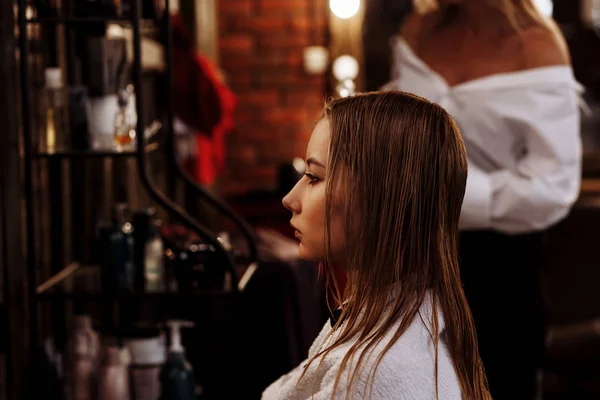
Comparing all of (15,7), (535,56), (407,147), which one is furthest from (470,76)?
(407,147)

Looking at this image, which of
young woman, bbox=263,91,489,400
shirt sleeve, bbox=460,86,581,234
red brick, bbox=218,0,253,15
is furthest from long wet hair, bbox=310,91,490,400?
red brick, bbox=218,0,253,15

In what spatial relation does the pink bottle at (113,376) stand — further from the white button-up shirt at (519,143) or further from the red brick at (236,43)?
the red brick at (236,43)

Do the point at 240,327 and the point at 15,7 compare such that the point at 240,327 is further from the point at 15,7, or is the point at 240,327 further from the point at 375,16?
the point at 375,16

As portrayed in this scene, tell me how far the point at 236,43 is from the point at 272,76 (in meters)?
0.34

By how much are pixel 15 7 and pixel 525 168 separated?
1.22 m

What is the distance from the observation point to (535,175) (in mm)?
2336

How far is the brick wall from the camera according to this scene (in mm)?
6820

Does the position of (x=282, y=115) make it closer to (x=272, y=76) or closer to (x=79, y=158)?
(x=272, y=76)

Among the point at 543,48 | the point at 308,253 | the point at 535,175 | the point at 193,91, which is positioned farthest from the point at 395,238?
the point at 193,91

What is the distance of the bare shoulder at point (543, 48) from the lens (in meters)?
2.37

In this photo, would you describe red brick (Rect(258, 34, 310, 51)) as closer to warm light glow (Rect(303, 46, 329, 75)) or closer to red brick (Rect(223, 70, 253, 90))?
warm light glow (Rect(303, 46, 329, 75))

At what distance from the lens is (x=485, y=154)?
243cm

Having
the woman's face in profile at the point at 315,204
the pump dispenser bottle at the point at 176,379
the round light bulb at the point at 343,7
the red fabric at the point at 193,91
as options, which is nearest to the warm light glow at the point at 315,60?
the round light bulb at the point at 343,7

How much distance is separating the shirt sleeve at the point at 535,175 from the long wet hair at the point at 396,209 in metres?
1.05
